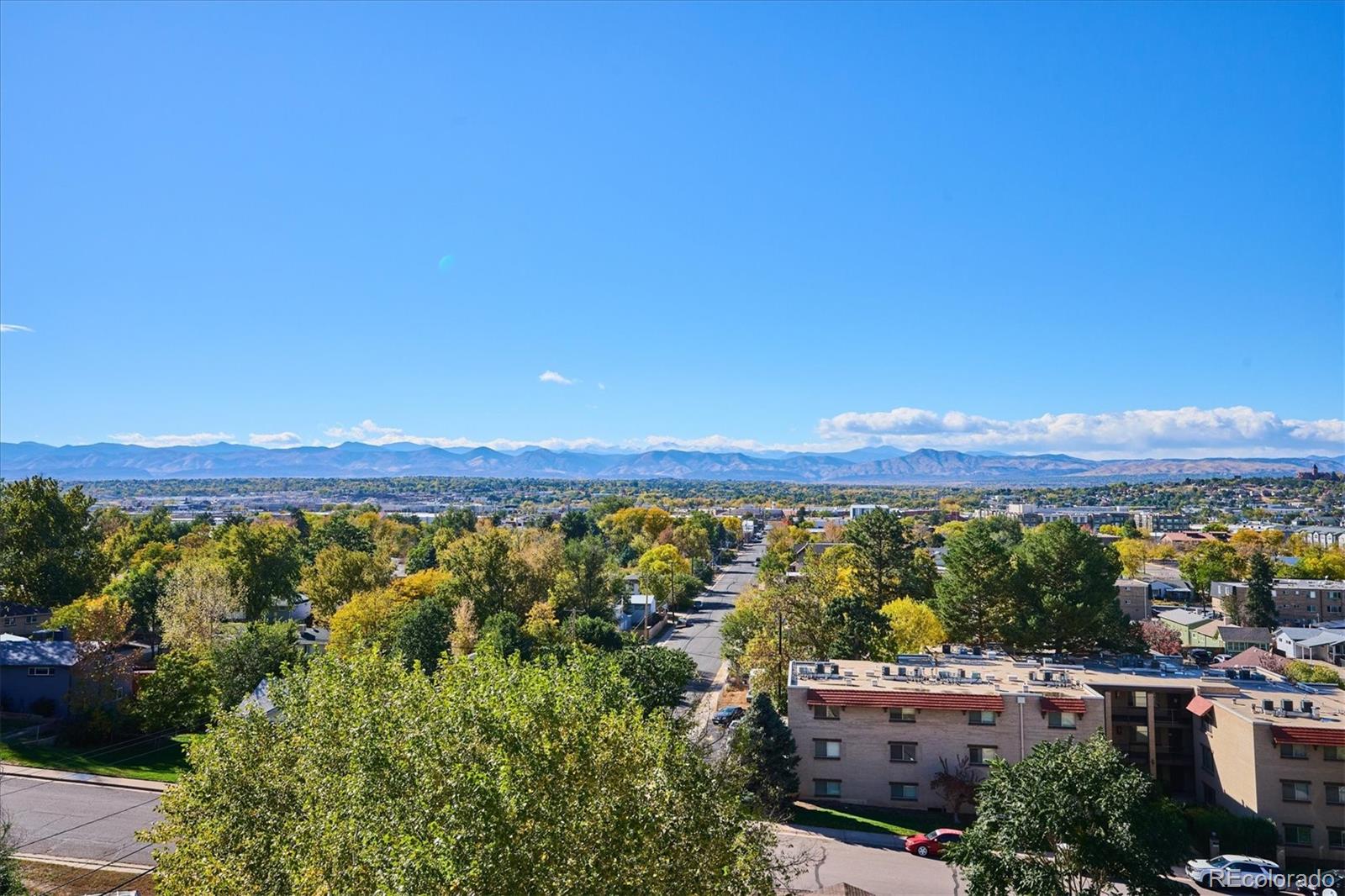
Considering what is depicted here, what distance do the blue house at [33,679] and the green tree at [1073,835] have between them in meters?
41.0

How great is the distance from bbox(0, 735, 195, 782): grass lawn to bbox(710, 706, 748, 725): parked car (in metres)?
23.7

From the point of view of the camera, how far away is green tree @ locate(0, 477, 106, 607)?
5662 cm

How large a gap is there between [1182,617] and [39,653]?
81.2m

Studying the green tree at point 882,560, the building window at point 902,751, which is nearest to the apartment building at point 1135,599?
the green tree at point 882,560

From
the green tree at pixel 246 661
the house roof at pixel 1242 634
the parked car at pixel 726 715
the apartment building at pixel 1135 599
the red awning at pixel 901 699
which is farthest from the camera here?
the apartment building at pixel 1135 599

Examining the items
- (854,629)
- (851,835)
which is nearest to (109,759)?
(851,835)

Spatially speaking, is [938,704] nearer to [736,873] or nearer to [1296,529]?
[736,873]

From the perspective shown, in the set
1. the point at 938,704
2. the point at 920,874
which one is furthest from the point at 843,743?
the point at 920,874

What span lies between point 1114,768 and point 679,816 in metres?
13.6

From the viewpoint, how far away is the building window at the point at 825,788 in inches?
1222

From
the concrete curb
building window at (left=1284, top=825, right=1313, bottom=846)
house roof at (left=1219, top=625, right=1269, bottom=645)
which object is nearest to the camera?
building window at (left=1284, top=825, right=1313, bottom=846)

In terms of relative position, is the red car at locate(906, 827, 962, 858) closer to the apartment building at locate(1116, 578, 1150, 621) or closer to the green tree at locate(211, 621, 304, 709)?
the green tree at locate(211, 621, 304, 709)

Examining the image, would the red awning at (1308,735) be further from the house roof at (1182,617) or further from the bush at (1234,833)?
the house roof at (1182,617)

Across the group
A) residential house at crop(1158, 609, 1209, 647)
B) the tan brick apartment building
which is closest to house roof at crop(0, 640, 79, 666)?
the tan brick apartment building
